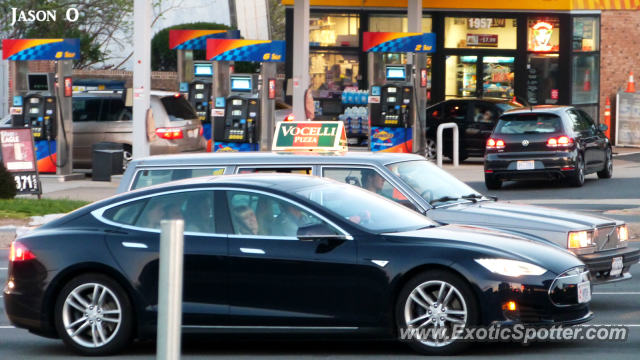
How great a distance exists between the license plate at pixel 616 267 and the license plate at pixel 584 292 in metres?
1.66

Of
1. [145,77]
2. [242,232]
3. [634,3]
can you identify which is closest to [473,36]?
[634,3]

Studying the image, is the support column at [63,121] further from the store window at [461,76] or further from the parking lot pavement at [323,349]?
the store window at [461,76]

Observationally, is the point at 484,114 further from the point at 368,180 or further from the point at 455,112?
the point at 368,180

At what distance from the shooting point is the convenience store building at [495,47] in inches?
1118

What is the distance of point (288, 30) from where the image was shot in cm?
3044

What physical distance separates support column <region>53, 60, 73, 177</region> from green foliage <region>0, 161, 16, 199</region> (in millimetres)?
3932

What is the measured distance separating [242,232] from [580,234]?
3.20 metres

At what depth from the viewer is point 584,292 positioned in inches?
270

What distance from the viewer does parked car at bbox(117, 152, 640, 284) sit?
8398 mm

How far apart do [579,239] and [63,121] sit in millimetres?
14061

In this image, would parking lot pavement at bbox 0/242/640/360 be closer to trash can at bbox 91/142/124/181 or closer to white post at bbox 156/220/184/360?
white post at bbox 156/220/184/360

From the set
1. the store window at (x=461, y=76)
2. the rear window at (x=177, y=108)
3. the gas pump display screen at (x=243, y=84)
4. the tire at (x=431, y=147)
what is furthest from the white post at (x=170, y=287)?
the store window at (x=461, y=76)

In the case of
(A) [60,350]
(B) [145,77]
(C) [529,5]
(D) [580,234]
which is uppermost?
(C) [529,5]

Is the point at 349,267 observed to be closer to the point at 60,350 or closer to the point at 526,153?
the point at 60,350
